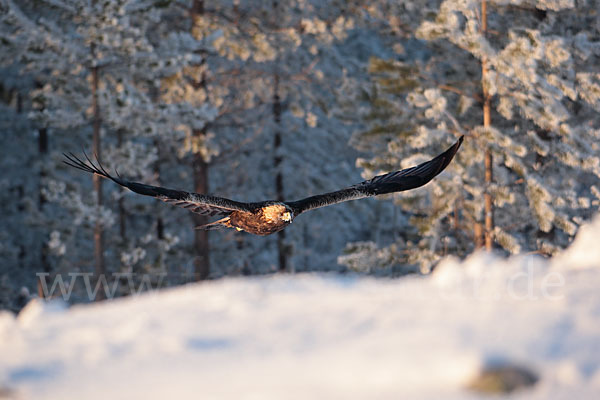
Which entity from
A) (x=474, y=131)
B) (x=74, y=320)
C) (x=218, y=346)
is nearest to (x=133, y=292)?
(x=474, y=131)

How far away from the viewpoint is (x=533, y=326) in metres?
6.27

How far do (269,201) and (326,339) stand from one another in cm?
144

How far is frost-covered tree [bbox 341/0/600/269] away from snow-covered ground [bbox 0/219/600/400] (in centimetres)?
524

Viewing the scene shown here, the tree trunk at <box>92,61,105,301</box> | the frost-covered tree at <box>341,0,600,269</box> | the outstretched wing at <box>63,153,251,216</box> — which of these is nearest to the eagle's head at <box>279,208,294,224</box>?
the outstretched wing at <box>63,153,251,216</box>

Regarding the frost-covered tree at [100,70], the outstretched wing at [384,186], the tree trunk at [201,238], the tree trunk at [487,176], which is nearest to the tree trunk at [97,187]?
the frost-covered tree at [100,70]

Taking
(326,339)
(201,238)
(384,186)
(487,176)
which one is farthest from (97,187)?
(326,339)

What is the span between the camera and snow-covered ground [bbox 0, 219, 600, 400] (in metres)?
5.60

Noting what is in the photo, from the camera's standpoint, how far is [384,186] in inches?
301

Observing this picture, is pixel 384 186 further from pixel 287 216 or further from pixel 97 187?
pixel 97 187

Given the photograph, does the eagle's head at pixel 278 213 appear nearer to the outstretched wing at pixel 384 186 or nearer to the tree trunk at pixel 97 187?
the outstretched wing at pixel 384 186

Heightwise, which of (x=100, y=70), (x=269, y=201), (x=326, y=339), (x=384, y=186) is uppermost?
(x=100, y=70)

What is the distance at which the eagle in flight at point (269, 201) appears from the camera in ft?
22.9

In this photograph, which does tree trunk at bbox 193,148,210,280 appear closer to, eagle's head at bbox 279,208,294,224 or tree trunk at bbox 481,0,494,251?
tree trunk at bbox 481,0,494,251

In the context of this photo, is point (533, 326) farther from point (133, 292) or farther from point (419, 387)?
point (133, 292)
